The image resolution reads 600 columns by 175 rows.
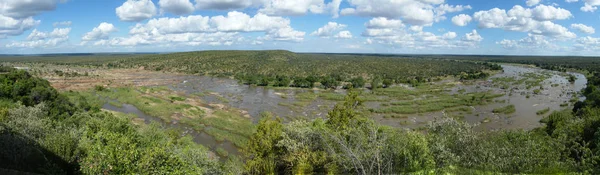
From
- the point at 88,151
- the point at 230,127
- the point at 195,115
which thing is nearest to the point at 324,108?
the point at 230,127

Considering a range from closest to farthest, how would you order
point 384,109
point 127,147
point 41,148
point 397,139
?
point 127,147
point 397,139
point 41,148
point 384,109

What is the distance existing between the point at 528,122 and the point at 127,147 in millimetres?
63750

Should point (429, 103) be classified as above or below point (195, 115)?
above

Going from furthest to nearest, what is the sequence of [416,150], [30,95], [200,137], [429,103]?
[429,103] → [30,95] → [200,137] → [416,150]

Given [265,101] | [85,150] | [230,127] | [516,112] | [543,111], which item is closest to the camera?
[85,150]

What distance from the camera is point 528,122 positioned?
5791cm

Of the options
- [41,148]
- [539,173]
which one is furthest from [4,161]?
[539,173]

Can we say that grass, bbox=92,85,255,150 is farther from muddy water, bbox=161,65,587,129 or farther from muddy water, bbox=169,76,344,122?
muddy water, bbox=161,65,587,129

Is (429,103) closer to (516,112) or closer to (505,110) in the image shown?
(505,110)

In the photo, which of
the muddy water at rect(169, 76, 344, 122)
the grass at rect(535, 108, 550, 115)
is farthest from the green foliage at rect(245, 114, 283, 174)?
the grass at rect(535, 108, 550, 115)

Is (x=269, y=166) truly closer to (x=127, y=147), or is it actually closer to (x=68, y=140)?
(x=127, y=147)

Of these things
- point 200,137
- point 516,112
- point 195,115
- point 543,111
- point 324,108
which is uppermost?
point 195,115

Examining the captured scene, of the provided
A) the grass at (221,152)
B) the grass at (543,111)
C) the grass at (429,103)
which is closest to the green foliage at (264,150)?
the grass at (221,152)

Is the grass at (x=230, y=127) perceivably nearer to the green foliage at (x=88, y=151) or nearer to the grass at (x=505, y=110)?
the green foliage at (x=88, y=151)
